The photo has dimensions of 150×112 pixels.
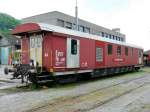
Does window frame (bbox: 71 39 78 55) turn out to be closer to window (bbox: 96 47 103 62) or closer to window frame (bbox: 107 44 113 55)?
window (bbox: 96 47 103 62)

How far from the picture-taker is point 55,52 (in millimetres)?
12758

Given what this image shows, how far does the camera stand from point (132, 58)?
2475 cm

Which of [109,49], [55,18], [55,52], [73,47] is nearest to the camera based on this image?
[55,52]

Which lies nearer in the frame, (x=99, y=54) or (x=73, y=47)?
(x=73, y=47)

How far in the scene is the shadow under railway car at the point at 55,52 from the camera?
12.6 meters

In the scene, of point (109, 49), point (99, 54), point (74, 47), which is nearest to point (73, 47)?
point (74, 47)

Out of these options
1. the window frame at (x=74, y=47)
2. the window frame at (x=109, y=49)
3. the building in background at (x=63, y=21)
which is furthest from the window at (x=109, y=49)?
the building in background at (x=63, y=21)

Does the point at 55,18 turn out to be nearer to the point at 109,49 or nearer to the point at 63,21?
the point at 63,21

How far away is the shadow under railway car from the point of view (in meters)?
12.6

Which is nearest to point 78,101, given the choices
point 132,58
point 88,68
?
point 88,68

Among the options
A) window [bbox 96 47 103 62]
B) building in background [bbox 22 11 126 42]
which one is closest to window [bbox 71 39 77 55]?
window [bbox 96 47 103 62]

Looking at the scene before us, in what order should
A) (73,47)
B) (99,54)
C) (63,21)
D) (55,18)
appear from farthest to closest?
(63,21)
(55,18)
(99,54)
(73,47)

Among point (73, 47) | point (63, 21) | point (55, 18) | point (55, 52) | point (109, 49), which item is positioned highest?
point (55, 18)

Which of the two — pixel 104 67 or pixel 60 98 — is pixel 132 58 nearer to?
pixel 104 67
